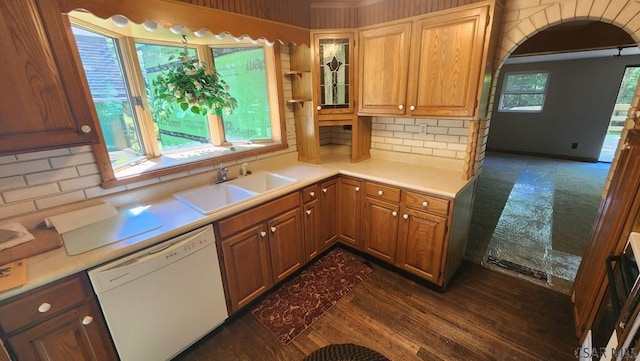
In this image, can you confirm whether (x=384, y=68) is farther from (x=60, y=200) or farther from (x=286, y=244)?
(x=60, y=200)

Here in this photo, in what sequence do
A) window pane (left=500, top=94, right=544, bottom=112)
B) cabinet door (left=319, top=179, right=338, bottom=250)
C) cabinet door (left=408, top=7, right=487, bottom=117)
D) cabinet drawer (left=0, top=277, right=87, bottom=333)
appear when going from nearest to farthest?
cabinet drawer (left=0, top=277, right=87, bottom=333), cabinet door (left=408, top=7, right=487, bottom=117), cabinet door (left=319, top=179, right=338, bottom=250), window pane (left=500, top=94, right=544, bottom=112)

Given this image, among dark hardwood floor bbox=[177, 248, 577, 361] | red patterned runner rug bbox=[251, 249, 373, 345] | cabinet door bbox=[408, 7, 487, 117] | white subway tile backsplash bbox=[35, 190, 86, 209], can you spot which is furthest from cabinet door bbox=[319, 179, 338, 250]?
white subway tile backsplash bbox=[35, 190, 86, 209]

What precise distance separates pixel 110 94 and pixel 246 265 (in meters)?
1.53

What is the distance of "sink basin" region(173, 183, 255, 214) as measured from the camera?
1.95 metres

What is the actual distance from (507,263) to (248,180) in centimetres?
256

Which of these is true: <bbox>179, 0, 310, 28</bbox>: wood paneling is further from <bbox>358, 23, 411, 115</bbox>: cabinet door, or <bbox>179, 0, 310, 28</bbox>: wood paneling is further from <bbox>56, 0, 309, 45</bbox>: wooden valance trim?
<bbox>358, 23, 411, 115</bbox>: cabinet door

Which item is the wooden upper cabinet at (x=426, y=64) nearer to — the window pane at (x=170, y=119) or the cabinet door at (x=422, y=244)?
the cabinet door at (x=422, y=244)

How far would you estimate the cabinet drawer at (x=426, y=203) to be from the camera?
1.92 m

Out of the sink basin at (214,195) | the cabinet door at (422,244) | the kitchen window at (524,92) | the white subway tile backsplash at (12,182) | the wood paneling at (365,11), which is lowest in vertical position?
the cabinet door at (422,244)

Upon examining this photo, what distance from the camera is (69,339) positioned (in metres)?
1.18

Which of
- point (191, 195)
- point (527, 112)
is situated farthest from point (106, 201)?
point (527, 112)

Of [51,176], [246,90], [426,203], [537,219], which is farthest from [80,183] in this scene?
[537,219]

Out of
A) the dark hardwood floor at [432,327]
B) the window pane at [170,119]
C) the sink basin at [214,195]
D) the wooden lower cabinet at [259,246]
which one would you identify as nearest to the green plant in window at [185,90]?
the window pane at [170,119]

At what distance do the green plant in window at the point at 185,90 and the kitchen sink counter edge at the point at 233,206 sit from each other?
0.66m
